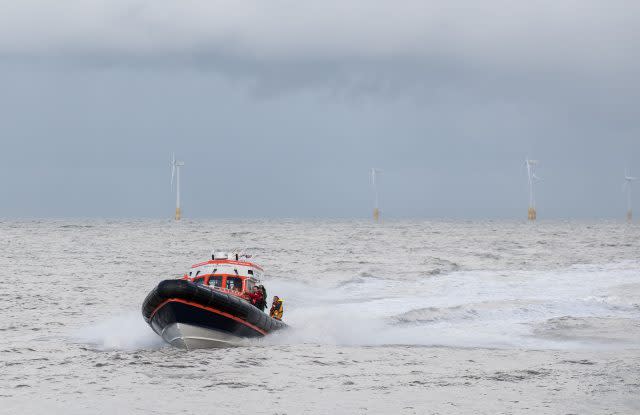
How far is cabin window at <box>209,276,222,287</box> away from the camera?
2543 cm

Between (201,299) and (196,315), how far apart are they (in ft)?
1.51

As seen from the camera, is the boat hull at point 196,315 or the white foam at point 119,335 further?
the white foam at point 119,335

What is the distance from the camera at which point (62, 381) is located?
18.0 meters

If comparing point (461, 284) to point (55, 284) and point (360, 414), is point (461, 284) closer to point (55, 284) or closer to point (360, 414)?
point (55, 284)

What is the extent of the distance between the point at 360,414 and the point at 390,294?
22.3 meters

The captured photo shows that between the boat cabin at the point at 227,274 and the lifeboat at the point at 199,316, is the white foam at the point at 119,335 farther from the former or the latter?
the boat cabin at the point at 227,274

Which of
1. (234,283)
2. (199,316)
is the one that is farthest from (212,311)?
(234,283)

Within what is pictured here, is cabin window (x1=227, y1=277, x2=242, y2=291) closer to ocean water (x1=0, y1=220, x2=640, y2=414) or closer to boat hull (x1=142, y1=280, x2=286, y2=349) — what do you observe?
ocean water (x1=0, y1=220, x2=640, y2=414)

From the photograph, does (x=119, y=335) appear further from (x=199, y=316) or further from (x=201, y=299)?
(x=201, y=299)

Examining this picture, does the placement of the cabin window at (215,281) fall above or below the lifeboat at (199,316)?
above

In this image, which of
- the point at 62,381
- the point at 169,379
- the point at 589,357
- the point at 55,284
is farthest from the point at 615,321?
the point at 55,284

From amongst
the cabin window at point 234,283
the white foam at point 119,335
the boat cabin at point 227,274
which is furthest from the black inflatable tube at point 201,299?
the cabin window at point 234,283

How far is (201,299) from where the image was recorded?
21672mm

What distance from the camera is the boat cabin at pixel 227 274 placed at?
83.3 feet
